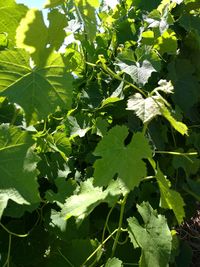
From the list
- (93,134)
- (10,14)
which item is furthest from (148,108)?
(93,134)

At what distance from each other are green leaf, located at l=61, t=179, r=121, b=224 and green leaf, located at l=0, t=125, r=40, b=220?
6.9 inches

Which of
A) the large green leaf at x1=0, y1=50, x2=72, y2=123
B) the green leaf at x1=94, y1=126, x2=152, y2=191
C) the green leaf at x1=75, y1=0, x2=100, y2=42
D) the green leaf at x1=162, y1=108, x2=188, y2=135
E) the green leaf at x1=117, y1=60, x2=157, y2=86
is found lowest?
the green leaf at x1=117, y1=60, x2=157, y2=86

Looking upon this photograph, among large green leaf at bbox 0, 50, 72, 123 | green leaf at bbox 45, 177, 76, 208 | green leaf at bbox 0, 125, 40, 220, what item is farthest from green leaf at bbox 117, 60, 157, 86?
green leaf at bbox 0, 125, 40, 220

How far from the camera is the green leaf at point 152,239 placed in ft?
3.28

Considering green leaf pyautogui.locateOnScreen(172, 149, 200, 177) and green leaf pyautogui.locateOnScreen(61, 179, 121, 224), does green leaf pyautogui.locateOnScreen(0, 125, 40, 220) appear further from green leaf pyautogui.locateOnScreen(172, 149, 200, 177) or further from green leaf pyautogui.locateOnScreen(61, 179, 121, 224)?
green leaf pyautogui.locateOnScreen(172, 149, 200, 177)

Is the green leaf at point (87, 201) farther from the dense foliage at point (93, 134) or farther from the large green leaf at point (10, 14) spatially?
the large green leaf at point (10, 14)

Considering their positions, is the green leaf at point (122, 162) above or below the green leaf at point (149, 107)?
below

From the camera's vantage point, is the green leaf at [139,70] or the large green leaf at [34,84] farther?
the green leaf at [139,70]

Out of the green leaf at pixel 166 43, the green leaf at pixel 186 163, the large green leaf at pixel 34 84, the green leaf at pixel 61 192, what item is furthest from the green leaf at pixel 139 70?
the large green leaf at pixel 34 84

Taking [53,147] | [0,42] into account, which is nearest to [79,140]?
[53,147]

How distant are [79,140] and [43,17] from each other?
2.52 ft

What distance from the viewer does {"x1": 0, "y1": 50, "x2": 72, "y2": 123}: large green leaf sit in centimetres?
95

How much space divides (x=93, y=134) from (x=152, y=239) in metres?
0.65

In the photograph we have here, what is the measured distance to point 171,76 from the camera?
1.66 meters
